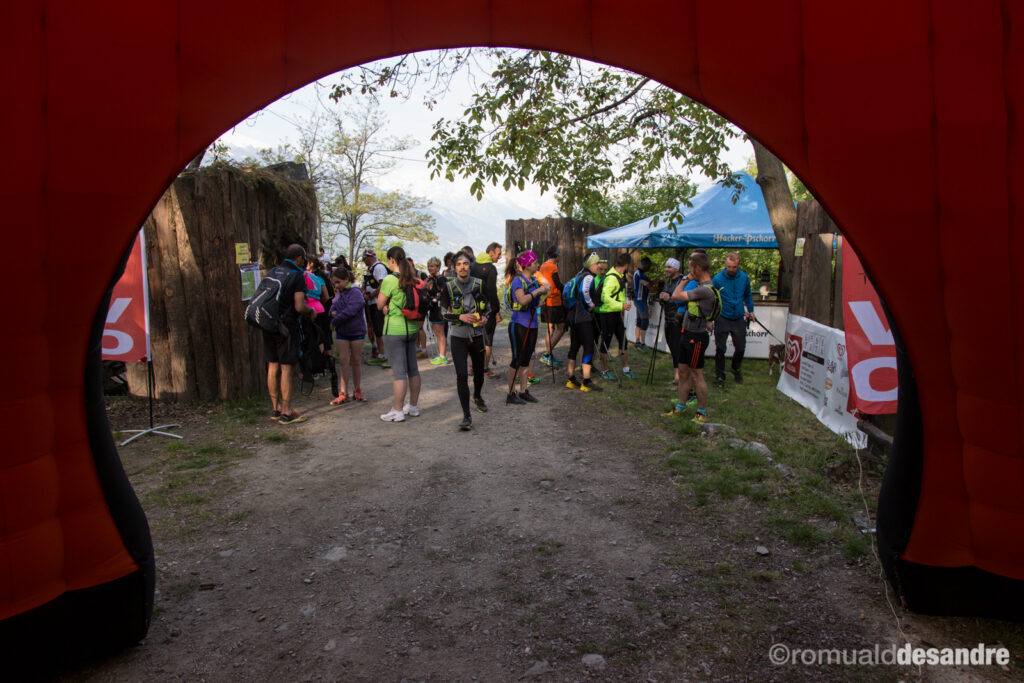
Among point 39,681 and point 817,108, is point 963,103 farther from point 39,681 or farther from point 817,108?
point 39,681

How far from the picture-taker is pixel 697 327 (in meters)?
6.82

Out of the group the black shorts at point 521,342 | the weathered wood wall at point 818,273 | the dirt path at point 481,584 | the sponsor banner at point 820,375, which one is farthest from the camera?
the black shorts at point 521,342

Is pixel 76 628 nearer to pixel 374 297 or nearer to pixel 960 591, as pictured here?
pixel 960 591

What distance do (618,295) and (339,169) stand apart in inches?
804

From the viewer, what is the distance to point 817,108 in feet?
8.57

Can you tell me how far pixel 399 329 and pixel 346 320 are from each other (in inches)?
52.0

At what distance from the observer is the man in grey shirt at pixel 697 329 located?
6.81 m

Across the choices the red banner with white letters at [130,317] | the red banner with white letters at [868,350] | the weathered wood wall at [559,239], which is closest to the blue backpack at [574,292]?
the red banner with white letters at [868,350]

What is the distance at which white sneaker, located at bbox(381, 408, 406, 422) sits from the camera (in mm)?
7363

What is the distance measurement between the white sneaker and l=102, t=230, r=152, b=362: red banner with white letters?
279cm

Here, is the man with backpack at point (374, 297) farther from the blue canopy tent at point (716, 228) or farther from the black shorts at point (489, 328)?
the blue canopy tent at point (716, 228)

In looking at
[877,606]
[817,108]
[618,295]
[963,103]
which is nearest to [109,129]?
[817,108]

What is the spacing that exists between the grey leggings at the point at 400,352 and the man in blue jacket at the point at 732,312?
4.78 meters

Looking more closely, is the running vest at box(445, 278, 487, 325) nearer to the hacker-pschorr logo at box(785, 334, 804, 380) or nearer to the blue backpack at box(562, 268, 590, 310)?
the blue backpack at box(562, 268, 590, 310)
